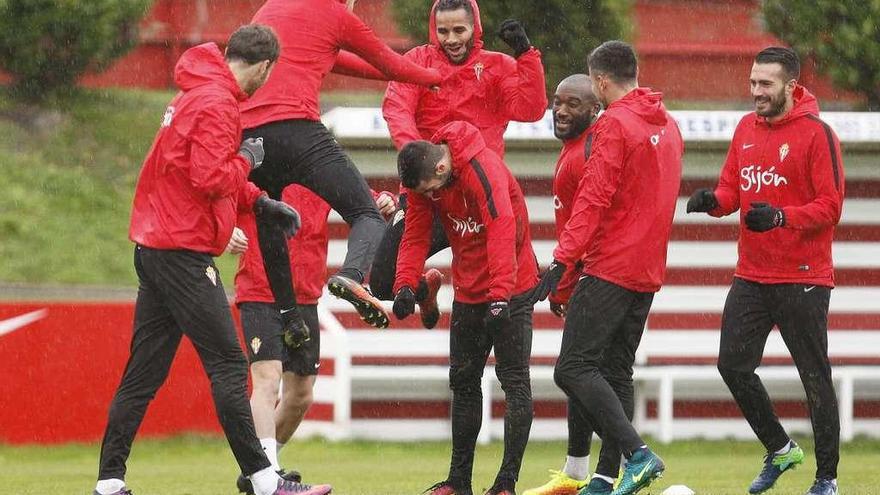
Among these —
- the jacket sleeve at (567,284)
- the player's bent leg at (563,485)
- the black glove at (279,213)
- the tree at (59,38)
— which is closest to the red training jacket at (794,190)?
the jacket sleeve at (567,284)

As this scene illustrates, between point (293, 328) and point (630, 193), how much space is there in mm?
2010

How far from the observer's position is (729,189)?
9734 mm

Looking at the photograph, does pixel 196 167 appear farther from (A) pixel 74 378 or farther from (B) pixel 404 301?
(A) pixel 74 378

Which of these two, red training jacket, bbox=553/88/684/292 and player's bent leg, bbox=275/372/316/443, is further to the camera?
player's bent leg, bbox=275/372/316/443

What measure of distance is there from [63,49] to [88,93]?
4.12ft

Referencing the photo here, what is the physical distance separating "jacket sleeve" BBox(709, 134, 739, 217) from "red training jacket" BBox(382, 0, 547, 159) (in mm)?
1124

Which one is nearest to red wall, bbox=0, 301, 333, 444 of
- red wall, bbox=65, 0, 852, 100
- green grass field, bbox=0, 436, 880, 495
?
green grass field, bbox=0, 436, 880, 495

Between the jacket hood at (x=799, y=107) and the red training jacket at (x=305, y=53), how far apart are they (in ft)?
6.93

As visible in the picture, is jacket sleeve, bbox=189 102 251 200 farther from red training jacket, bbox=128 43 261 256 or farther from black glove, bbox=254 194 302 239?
black glove, bbox=254 194 302 239

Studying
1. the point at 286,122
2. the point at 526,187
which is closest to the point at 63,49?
Result: the point at 526,187

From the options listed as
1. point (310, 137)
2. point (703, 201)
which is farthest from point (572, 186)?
point (310, 137)

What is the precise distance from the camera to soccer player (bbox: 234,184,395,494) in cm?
1018

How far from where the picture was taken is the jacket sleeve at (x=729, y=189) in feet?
31.8

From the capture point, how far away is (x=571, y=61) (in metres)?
18.2
